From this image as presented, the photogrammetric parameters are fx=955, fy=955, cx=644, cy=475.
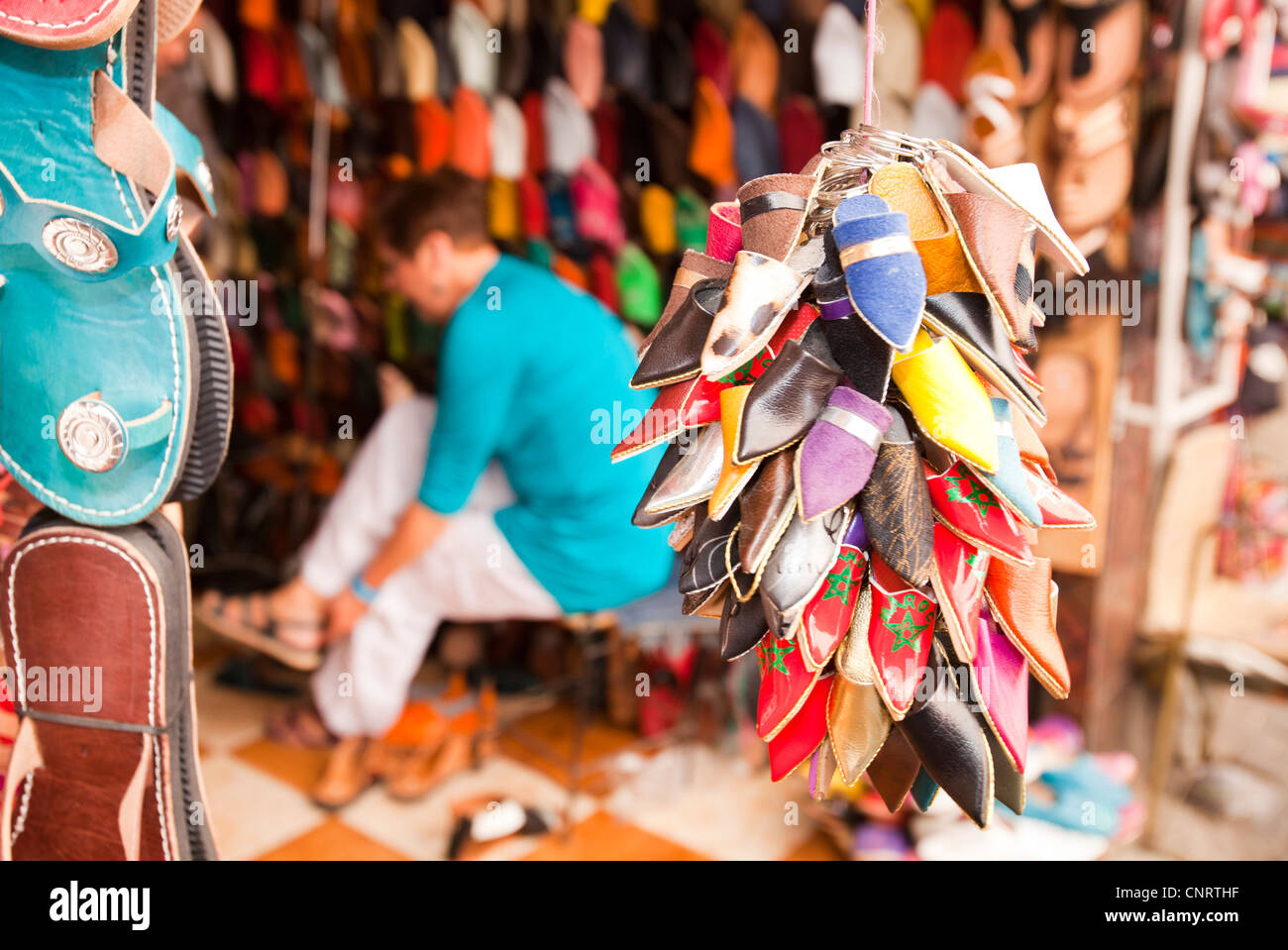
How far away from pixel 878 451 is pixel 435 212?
4.81 feet

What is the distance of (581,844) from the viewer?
6.88 feet

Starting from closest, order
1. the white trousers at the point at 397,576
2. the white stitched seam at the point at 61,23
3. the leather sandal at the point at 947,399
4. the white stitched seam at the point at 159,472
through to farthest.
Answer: the leather sandal at the point at 947,399 → the white stitched seam at the point at 61,23 → the white stitched seam at the point at 159,472 → the white trousers at the point at 397,576

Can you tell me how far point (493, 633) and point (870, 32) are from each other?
2.36m

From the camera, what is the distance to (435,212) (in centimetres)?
190

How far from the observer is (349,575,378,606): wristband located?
2.07 m

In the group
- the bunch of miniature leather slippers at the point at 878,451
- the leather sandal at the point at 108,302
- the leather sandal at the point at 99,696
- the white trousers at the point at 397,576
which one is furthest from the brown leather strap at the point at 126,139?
the white trousers at the point at 397,576

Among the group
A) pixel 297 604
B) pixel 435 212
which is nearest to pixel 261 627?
pixel 297 604

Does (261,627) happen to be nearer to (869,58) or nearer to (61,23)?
(61,23)

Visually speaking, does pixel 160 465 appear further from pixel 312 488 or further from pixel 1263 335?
pixel 312 488

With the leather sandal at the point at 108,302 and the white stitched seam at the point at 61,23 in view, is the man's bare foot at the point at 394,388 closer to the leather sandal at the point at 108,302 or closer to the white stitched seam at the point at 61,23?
the leather sandal at the point at 108,302

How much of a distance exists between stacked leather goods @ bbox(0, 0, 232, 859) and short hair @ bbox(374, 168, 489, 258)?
0.96 meters

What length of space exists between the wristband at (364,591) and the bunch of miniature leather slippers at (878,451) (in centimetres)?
148

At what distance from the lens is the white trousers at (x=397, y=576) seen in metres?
1.99
